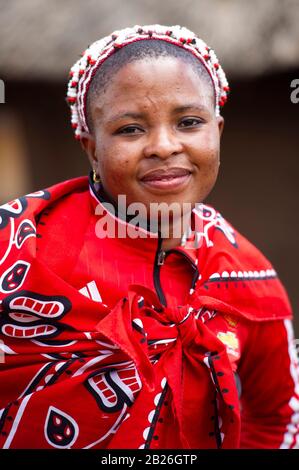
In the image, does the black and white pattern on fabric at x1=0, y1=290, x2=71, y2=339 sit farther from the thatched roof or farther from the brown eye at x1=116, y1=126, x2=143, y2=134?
the thatched roof

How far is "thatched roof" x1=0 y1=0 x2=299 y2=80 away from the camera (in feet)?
14.0

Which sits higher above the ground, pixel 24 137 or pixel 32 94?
pixel 32 94

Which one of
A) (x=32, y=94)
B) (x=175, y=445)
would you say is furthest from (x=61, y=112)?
(x=175, y=445)

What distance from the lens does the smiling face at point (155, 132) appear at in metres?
1.80

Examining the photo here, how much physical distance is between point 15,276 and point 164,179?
0.49 metres

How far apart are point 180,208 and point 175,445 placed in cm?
67

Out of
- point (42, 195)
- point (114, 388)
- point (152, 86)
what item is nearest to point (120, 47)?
point (152, 86)

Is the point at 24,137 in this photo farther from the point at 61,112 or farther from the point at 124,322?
the point at 124,322

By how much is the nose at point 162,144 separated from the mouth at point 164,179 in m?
0.05

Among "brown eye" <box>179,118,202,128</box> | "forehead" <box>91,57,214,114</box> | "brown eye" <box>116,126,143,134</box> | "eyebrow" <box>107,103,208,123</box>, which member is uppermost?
"forehead" <box>91,57,214,114</box>

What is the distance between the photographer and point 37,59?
453 centimetres

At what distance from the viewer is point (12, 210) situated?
1934 millimetres

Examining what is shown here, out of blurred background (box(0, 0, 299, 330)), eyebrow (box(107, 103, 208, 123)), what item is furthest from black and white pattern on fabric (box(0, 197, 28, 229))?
blurred background (box(0, 0, 299, 330))

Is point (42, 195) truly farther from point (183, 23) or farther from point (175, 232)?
point (183, 23)
